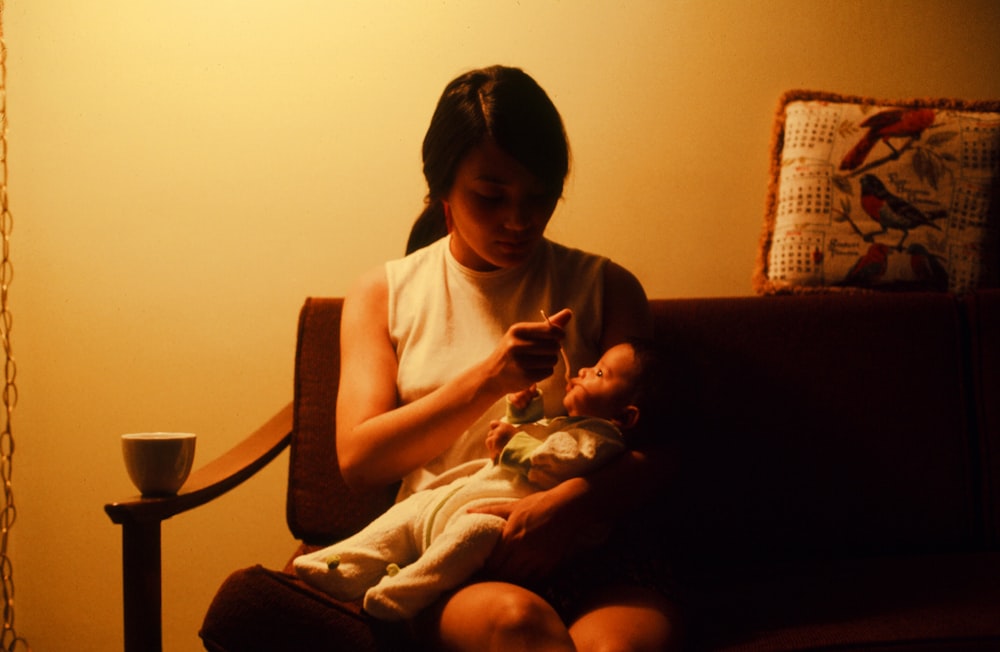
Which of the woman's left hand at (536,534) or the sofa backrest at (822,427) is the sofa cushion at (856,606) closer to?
the sofa backrest at (822,427)

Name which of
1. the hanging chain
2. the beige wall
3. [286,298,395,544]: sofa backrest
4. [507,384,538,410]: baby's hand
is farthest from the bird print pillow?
the hanging chain

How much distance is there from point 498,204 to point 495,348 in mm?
229

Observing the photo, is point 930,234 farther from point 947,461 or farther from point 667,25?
point 667,25

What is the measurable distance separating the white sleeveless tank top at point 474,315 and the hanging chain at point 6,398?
107 centimetres

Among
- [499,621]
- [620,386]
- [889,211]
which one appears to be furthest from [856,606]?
[889,211]

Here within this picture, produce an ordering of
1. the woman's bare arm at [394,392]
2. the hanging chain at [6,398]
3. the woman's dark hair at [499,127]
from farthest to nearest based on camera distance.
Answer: the hanging chain at [6,398], the woman's dark hair at [499,127], the woman's bare arm at [394,392]

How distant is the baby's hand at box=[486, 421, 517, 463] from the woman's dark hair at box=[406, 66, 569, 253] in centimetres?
38

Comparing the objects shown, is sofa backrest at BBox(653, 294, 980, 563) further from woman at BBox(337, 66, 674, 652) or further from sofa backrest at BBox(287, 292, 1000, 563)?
woman at BBox(337, 66, 674, 652)

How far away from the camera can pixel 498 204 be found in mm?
1325

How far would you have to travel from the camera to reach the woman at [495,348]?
3.56ft

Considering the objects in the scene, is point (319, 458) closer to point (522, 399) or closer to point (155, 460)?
point (155, 460)

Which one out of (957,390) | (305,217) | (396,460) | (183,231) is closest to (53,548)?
(183,231)

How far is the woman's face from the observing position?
1.31 metres

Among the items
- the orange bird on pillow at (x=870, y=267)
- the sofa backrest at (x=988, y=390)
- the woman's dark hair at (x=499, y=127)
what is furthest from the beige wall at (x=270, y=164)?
the woman's dark hair at (x=499, y=127)
